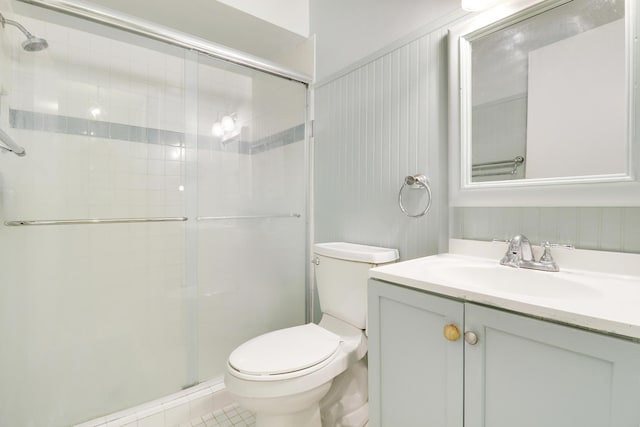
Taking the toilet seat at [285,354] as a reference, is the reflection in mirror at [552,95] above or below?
above

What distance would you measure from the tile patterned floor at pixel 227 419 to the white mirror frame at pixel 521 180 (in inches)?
55.5

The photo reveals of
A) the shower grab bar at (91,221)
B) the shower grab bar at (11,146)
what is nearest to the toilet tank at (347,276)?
the shower grab bar at (91,221)

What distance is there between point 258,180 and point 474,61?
3.99 feet

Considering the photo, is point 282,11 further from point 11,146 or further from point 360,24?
point 11,146

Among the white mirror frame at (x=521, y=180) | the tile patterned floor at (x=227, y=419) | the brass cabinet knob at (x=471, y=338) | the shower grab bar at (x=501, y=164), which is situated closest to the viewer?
the brass cabinet knob at (x=471, y=338)

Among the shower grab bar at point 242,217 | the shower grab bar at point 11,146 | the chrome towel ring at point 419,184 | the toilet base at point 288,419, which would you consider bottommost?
the toilet base at point 288,419

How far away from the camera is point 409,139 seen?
1357mm

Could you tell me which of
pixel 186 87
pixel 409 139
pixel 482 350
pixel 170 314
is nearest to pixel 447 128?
pixel 409 139

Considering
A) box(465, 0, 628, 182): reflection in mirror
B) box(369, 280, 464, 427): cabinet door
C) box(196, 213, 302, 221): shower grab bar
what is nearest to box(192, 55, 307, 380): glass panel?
box(196, 213, 302, 221): shower grab bar

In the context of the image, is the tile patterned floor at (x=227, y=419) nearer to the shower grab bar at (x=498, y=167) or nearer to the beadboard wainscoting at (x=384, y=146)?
the beadboard wainscoting at (x=384, y=146)

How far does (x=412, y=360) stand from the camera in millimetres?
869

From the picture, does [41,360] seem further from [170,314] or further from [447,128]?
[447,128]

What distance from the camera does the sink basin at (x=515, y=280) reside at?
85 centimetres

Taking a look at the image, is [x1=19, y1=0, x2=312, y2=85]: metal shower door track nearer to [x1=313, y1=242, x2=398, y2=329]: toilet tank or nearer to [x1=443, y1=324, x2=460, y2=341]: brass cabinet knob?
[x1=313, y1=242, x2=398, y2=329]: toilet tank
